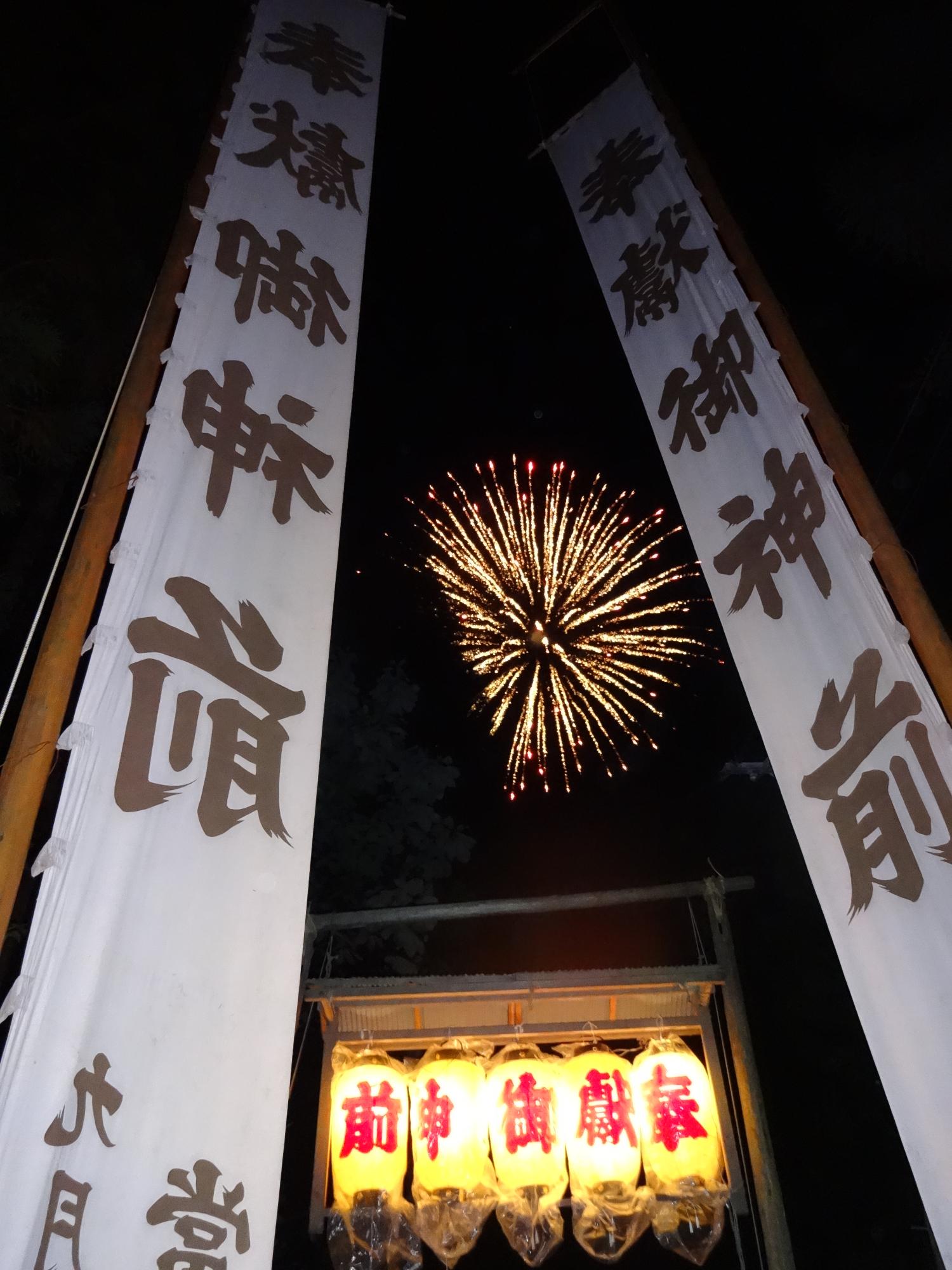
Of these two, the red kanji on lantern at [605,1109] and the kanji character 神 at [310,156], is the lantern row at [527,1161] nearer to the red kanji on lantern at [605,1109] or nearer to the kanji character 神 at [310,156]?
the red kanji on lantern at [605,1109]

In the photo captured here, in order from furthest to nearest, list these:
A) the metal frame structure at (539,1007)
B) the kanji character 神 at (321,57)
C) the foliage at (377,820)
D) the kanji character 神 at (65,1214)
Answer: the foliage at (377,820), the metal frame structure at (539,1007), the kanji character 神 at (321,57), the kanji character 神 at (65,1214)

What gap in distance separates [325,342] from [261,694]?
1.67 m

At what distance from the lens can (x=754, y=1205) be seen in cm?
714

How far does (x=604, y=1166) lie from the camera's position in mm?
5406

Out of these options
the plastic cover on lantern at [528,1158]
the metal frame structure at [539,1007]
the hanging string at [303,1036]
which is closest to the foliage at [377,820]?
the hanging string at [303,1036]

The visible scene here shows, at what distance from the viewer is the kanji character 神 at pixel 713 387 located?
3.49 meters

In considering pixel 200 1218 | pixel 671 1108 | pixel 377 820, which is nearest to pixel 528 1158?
pixel 671 1108

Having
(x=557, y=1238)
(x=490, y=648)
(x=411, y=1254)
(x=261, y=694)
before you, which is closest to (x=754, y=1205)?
(x=557, y=1238)

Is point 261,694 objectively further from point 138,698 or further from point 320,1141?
point 320,1141

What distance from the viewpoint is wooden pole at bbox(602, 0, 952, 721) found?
96.7 inches

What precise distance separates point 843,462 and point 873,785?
106 centimetres

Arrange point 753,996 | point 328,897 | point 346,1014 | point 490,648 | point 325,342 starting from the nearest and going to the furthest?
1. point 325,342
2. point 346,1014
3. point 490,648
4. point 328,897
5. point 753,996

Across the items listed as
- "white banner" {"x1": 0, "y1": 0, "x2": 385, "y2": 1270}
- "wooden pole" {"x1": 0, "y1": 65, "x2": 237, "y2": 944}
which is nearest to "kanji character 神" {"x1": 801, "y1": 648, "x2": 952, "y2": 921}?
"white banner" {"x1": 0, "y1": 0, "x2": 385, "y2": 1270}

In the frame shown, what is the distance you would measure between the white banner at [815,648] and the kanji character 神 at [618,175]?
158 mm
